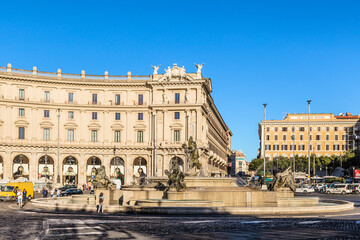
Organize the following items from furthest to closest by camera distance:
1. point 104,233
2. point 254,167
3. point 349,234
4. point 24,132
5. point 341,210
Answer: point 254,167 → point 24,132 → point 341,210 → point 104,233 → point 349,234

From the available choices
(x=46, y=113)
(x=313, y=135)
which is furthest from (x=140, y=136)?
(x=313, y=135)

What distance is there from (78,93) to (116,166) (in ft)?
45.5

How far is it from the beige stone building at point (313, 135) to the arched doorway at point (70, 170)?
55.6 m

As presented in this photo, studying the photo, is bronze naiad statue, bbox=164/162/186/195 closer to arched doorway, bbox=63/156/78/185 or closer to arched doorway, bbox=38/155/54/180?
arched doorway, bbox=63/156/78/185

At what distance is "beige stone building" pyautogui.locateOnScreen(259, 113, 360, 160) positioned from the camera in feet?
384

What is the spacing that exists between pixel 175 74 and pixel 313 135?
55083 millimetres

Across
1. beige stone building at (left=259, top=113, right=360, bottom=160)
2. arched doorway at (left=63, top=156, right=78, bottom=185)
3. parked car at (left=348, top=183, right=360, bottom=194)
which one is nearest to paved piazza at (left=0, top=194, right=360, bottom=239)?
parked car at (left=348, top=183, right=360, bottom=194)

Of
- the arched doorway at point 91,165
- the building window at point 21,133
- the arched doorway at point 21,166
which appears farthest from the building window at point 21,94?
the arched doorway at point 91,165

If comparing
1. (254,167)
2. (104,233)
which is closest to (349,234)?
(104,233)

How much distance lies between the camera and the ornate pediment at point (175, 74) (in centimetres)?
7738

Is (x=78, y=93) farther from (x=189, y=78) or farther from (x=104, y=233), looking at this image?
(x=104, y=233)

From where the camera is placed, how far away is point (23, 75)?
74.6 m

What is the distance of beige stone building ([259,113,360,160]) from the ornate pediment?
1795 inches

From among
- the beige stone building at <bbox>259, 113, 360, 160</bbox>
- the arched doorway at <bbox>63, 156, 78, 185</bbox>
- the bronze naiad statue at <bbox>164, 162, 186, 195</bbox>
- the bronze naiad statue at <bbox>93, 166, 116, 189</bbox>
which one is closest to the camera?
the bronze naiad statue at <bbox>164, 162, 186, 195</bbox>
